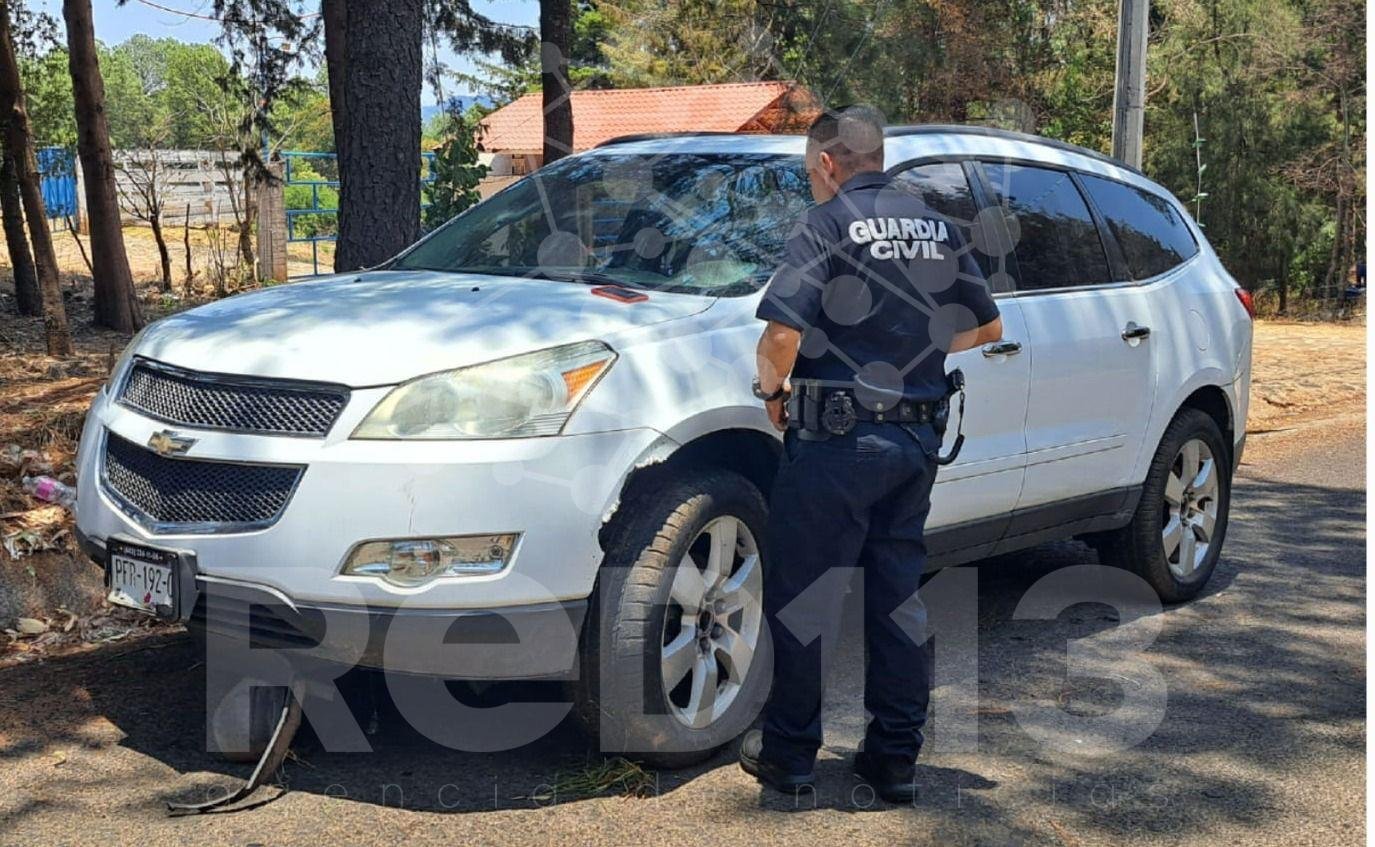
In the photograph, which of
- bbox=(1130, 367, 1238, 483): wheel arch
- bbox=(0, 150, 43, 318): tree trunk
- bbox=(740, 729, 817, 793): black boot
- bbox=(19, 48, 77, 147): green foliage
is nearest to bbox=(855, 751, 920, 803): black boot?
bbox=(740, 729, 817, 793): black boot

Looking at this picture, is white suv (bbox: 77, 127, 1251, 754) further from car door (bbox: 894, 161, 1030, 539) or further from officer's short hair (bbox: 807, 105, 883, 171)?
officer's short hair (bbox: 807, 105, 883, 171)

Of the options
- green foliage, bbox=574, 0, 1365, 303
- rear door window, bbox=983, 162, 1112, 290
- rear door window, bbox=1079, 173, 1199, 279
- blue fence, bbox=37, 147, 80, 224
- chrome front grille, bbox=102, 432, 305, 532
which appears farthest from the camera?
green foliage, bbox=574, 0, 1365, 303

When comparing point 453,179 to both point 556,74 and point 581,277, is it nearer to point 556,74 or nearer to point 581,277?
point 556,74

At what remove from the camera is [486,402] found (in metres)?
4.01

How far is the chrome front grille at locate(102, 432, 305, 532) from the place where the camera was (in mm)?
3973

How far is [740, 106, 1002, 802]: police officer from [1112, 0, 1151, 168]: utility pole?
7509 mm

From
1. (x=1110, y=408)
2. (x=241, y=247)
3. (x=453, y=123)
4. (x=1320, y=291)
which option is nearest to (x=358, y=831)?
(x=1110, y=408)

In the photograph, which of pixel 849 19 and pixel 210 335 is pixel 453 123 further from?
pixel 849 19

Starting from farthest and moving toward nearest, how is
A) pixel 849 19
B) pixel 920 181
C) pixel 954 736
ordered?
pixel 849 19, pixel 920 181, pixel 954 736

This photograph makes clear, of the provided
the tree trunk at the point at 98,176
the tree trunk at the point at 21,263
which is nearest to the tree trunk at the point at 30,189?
the tree trunk at the point at 98,176

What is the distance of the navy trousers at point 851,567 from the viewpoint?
13.4ft

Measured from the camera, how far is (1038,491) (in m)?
5.55

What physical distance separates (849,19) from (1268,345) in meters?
11.3

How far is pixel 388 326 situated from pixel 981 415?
6.72 feet
